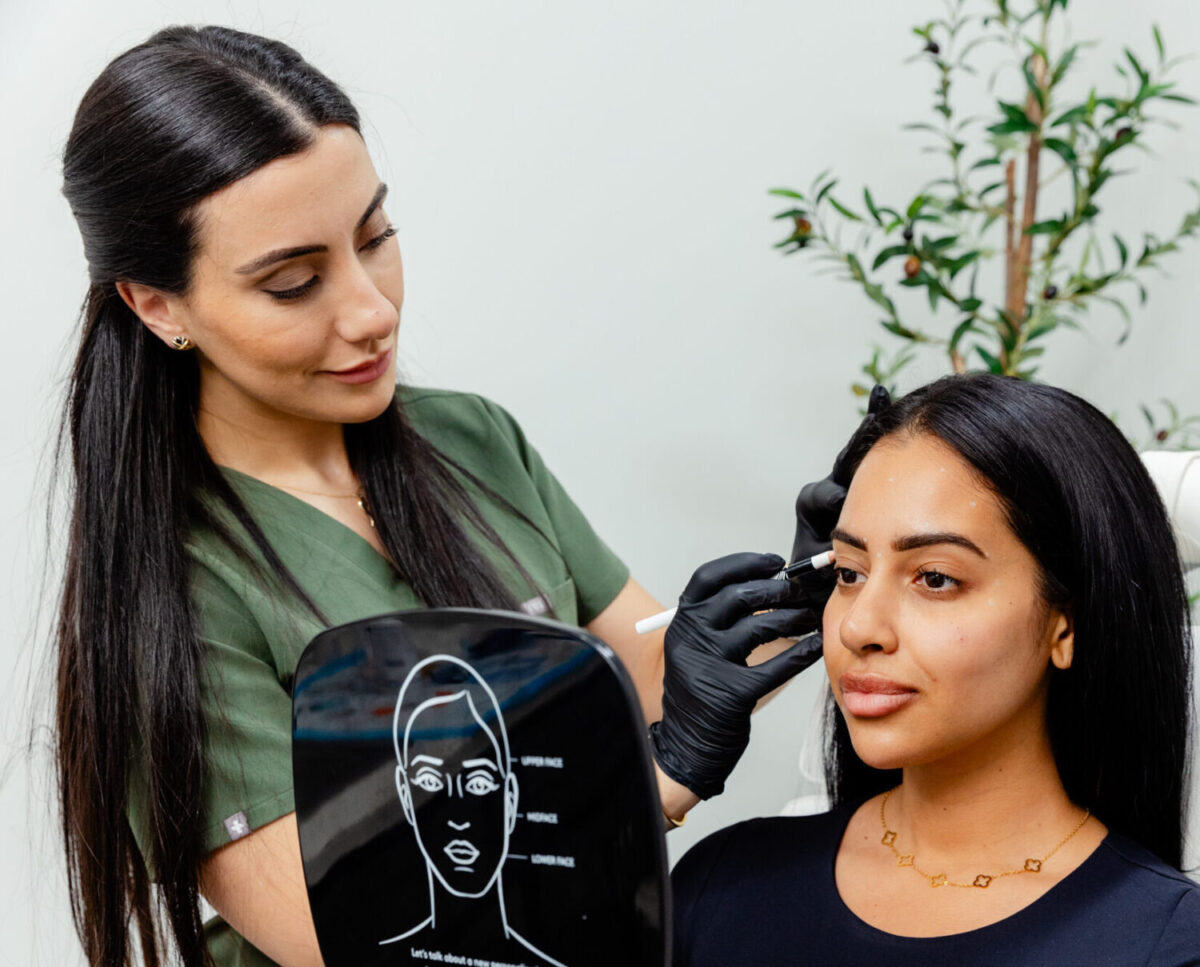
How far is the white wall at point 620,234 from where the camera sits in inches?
73.6

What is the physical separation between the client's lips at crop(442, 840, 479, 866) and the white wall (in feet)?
4.45

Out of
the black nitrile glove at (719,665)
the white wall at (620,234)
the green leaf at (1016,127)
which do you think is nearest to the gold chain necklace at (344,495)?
the black nitrile glove at (719,665)

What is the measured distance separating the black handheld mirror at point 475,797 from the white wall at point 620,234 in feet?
4.19

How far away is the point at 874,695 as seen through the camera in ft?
3.05

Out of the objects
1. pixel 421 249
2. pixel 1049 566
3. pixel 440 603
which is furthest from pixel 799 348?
pixel 1049 566

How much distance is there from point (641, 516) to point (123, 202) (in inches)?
52.0

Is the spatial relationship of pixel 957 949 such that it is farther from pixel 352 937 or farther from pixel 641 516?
pixel 641 516

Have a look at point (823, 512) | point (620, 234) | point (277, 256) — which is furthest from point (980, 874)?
point (620, 234)

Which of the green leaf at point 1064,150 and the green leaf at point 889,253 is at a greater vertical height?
the green leaf at point 1064,150

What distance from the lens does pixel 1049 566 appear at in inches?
36.8

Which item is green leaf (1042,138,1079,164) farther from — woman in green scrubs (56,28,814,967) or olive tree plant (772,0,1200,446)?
woman in green scrubs (56,28,814,967)

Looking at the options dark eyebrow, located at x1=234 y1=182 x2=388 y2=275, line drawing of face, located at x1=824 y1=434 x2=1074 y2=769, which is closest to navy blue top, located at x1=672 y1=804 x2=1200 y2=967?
line drawing of face, located at x1=824 y1=434 x2=1074 y2=769

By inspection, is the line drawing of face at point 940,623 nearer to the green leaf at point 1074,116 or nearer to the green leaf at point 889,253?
the green leaf at point 889,253

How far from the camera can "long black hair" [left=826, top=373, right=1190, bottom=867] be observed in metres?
0.93
